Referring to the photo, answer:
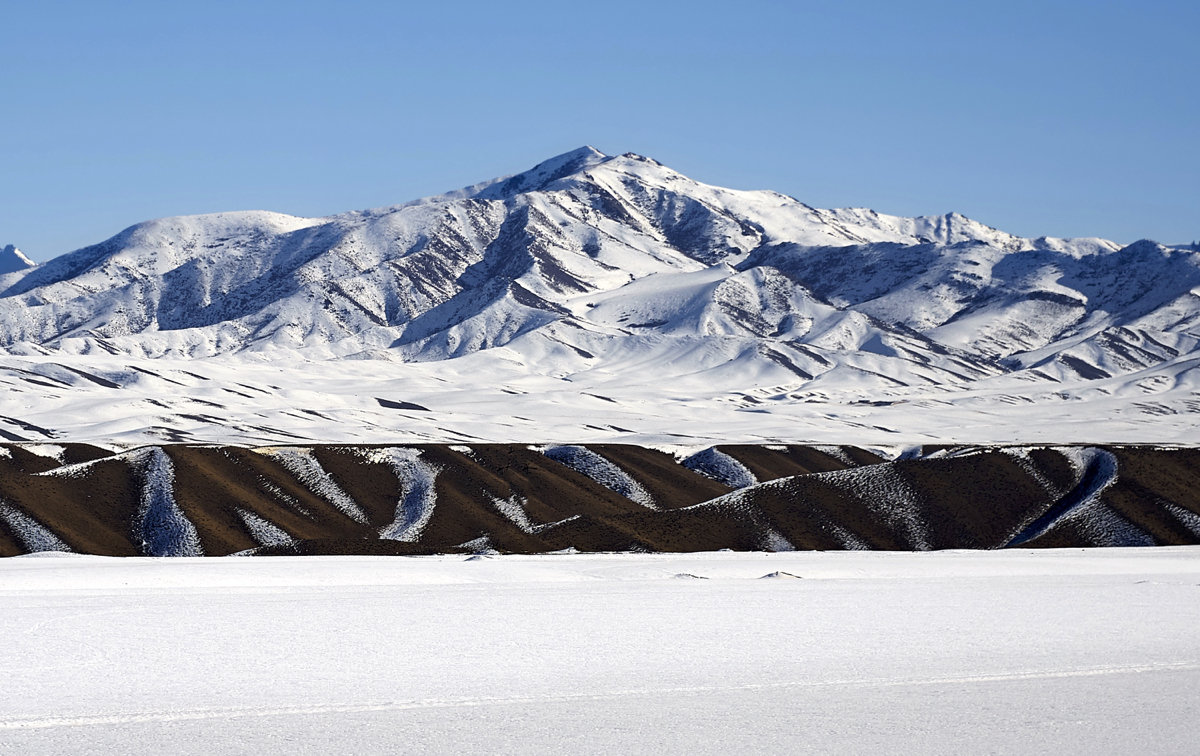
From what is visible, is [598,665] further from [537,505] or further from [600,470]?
[600,470]

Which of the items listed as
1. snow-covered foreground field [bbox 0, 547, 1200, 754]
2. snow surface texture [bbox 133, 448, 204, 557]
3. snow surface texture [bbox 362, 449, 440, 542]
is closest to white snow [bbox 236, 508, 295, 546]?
snow surface texture [bbox 133, 448, 204, 557]

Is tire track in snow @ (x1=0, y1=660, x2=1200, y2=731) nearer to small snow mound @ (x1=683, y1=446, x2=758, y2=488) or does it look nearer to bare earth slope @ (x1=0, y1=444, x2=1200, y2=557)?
bare earth slope @ (x1=0, y1=444, x2=1200, y2=557)

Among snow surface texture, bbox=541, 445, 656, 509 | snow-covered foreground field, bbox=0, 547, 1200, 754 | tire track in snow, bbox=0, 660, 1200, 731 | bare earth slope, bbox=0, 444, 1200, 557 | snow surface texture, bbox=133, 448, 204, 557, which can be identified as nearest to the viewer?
snow-covered foreground field, bbox=0, 547, 1200, 754

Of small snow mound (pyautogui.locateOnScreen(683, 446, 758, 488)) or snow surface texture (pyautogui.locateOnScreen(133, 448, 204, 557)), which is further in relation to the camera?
small snow mound (pyautogui.locateOnScreen(683, 446, 758, 488))

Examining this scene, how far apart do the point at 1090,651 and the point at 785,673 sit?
21.0ft

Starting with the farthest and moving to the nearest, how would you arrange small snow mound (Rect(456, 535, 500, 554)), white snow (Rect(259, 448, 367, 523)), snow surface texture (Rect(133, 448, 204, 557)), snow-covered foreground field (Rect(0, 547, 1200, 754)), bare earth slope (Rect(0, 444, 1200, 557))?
white snow (Rect(259, 448, 367, 523)), snow surface texture (Rect(133, 448, 204, 557)), bare earth slope (Rect(0, 444, 1200, 557)), small snow mound (Rect(456, 535, 500, 554)), snow-covered foreground field (Rect(0, 547, 1200, 754))

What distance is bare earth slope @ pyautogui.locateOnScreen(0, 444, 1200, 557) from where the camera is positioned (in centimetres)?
5888

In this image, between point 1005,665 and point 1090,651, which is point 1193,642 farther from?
point 1005,665

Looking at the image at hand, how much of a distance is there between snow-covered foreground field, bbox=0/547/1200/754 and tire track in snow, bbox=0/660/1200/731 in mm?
61

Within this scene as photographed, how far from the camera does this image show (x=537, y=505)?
240 feet

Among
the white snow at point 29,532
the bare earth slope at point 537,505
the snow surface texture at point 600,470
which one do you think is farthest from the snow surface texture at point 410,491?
the white snow at point 29,532

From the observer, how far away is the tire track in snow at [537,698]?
16.9 m

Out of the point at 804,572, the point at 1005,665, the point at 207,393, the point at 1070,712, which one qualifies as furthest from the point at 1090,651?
the point at 207,393

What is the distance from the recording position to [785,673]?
21.1 m
